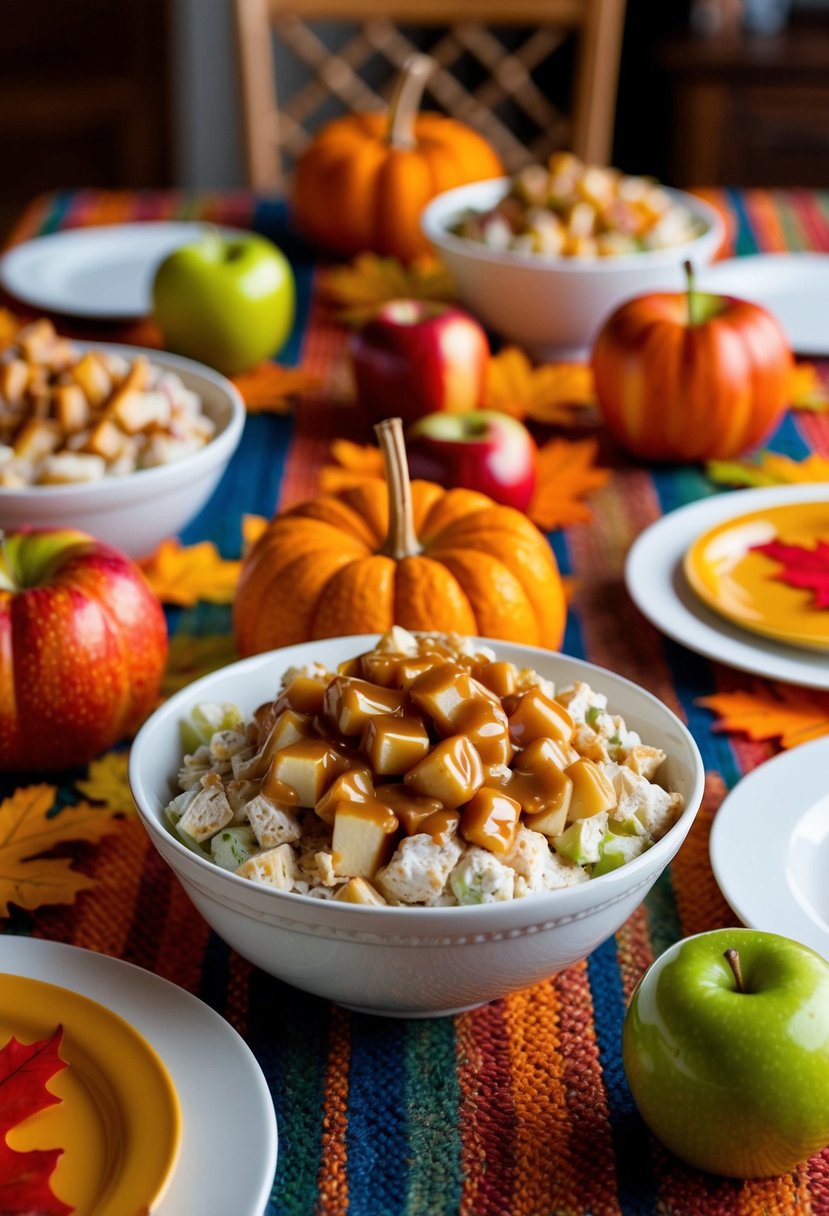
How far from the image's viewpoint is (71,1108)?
64 centimetres

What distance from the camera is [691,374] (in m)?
1.41

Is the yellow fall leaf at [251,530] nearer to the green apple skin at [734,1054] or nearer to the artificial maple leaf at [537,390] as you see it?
the artificial maple leaf at [537,390]

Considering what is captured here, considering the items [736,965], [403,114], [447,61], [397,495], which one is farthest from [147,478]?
[447,61]

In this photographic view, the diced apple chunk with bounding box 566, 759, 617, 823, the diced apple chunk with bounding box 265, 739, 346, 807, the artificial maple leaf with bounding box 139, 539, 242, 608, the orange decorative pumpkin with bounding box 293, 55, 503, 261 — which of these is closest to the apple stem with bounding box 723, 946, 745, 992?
the diced apple chunk with bounding box 566, 759, 617, 823

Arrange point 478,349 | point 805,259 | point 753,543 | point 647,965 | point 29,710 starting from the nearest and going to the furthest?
point 647,965 < point 29,710 < point 753,543 < point 478,349 < point 805,259

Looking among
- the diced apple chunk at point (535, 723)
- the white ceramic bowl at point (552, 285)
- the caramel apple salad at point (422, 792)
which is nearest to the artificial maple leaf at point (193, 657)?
the caramel apple salad at point (422, 792)

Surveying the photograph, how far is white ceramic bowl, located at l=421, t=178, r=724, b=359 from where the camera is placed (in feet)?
5.25

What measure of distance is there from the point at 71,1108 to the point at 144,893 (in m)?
0.24

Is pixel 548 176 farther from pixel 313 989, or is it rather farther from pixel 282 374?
pixel 313 989

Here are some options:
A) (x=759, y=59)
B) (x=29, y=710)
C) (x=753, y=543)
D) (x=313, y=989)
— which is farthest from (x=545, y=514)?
(x=759, y=59)

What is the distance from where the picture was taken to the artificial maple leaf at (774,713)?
102 centimetres

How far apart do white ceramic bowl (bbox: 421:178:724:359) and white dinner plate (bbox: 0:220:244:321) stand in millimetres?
410

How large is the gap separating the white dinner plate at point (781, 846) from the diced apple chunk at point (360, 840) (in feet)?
0.71

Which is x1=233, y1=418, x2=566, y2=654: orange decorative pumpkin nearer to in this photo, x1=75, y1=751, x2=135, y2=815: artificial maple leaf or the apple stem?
x1=75, y1=751, x2=135, y2=815: artificial maple leaf
